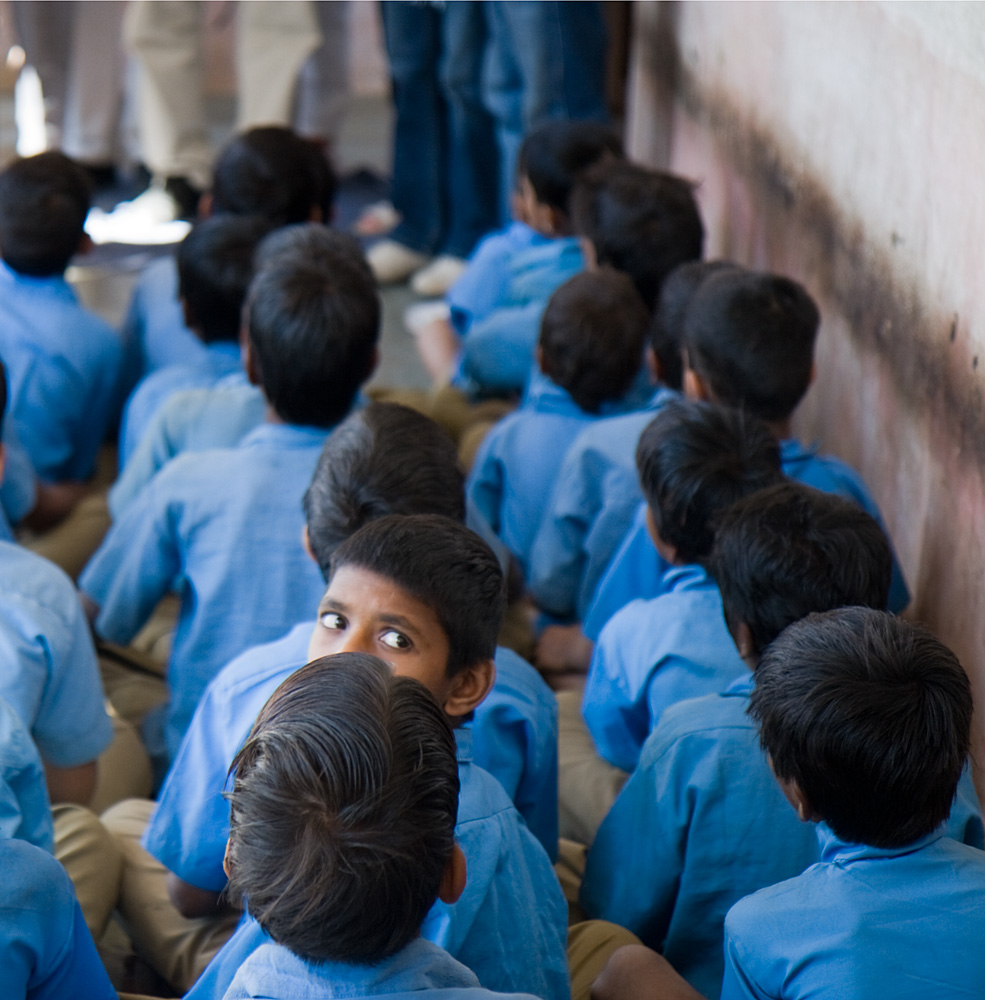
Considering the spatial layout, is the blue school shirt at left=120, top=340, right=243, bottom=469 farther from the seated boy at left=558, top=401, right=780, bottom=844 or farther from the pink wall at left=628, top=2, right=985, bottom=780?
the pink wall at left=628, top=2, right=985, bottom=780

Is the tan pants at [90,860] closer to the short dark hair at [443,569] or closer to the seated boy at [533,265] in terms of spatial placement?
the short dark hair at [443,569]

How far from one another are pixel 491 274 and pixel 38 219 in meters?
1.00

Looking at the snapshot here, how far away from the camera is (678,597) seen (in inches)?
62.7

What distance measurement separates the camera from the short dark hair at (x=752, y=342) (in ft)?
6.45

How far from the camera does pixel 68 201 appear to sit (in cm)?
255

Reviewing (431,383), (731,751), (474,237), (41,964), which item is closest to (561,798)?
(731,751)

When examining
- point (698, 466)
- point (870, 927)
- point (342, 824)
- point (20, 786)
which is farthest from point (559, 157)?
point (342, 824)

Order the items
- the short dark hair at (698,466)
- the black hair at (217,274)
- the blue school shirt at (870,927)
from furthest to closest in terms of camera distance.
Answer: the black hair at (217,274) < the short dark hair at (698,466) < the blue school shirt at (870,927)

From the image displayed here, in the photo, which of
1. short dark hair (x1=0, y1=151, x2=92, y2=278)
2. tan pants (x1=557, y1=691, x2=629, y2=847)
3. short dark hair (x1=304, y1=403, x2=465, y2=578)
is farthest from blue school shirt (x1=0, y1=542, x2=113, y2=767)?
short dark hair (x1=0, y1=151, x2=92, y2=278)

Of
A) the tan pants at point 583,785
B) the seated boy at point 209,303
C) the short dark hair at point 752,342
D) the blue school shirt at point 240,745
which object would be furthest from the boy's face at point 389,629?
the seated boy at point 209,303

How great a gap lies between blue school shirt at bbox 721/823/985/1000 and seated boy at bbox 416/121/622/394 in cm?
174

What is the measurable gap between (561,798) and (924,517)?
0.66 m

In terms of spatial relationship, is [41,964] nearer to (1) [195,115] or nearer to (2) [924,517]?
(2) [924,517]

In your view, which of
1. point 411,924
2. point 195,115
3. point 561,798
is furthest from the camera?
point 195,115
